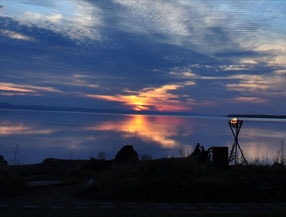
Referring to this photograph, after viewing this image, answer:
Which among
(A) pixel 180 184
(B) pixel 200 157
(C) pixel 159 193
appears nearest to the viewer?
(C) pixel 159 193

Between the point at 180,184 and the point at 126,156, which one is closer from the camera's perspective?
the point at 180,184

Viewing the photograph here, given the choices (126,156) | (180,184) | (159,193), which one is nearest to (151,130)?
(126,156)

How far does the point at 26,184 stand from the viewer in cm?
1072

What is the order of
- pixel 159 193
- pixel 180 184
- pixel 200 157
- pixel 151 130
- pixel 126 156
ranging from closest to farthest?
pixel 159 193, pixel 180 184, pixel 200 157, pixel 126 156, pixel 151 130

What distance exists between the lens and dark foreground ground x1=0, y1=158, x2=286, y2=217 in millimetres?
8375

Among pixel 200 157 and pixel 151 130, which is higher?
pixel 151 130

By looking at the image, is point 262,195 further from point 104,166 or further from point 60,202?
point 104,166

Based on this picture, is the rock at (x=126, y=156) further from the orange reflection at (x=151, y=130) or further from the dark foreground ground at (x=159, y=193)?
the orange reflection at (x=151, y=130)

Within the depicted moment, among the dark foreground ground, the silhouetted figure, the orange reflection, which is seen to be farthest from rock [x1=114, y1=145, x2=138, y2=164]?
the orange reflection

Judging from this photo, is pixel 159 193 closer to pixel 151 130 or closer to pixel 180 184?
pixel 180 184

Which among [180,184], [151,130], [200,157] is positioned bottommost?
[180,184]

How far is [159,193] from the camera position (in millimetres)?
9750

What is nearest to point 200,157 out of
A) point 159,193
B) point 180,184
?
point 180,184

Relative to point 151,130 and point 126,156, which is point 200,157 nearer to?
point 126,156
